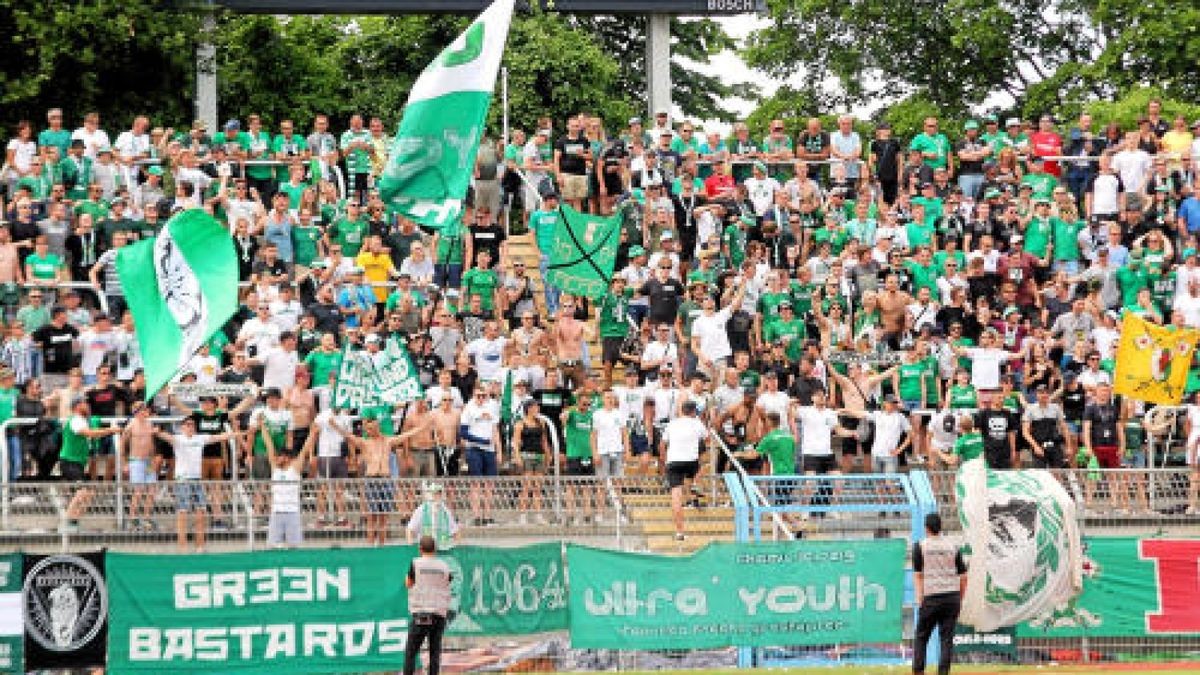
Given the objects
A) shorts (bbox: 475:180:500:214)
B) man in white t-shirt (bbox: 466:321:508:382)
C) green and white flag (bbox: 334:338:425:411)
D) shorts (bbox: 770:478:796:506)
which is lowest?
shorts (bbox: 770:478:796:506)

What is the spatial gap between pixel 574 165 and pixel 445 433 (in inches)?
263

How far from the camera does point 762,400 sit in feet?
92.0

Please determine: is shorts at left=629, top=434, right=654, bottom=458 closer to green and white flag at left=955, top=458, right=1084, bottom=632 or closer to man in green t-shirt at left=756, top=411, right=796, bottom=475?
man in green t-shirt at left=756, top=411, right=796, bottom=475

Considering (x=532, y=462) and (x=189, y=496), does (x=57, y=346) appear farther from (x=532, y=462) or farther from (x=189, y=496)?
(x=532, y=462)

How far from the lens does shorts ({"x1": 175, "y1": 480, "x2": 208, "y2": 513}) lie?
23.4 m

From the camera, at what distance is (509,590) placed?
23.7 meters

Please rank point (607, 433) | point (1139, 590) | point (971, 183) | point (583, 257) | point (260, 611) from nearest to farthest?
point (260, 611) < point (1139, 590) < point (607, 433) < point (583, 257) < point (971, 183)

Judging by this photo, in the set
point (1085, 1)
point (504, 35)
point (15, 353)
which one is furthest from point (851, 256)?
point (1085, 1)

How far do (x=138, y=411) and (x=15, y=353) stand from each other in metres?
2.11

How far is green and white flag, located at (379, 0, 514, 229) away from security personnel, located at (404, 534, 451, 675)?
3520mm

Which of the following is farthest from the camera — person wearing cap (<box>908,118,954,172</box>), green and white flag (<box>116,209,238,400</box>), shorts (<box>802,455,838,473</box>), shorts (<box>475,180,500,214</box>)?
person wearing cap (<box>908,118,954,172</box>)

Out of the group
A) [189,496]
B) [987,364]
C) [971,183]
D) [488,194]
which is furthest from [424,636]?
[971,183]

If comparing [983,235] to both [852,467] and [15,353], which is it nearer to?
[852,467]

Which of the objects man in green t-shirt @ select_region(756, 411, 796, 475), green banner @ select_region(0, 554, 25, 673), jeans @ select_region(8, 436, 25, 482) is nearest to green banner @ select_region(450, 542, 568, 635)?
green banner @ select_region(0, 554, 25, 673)
